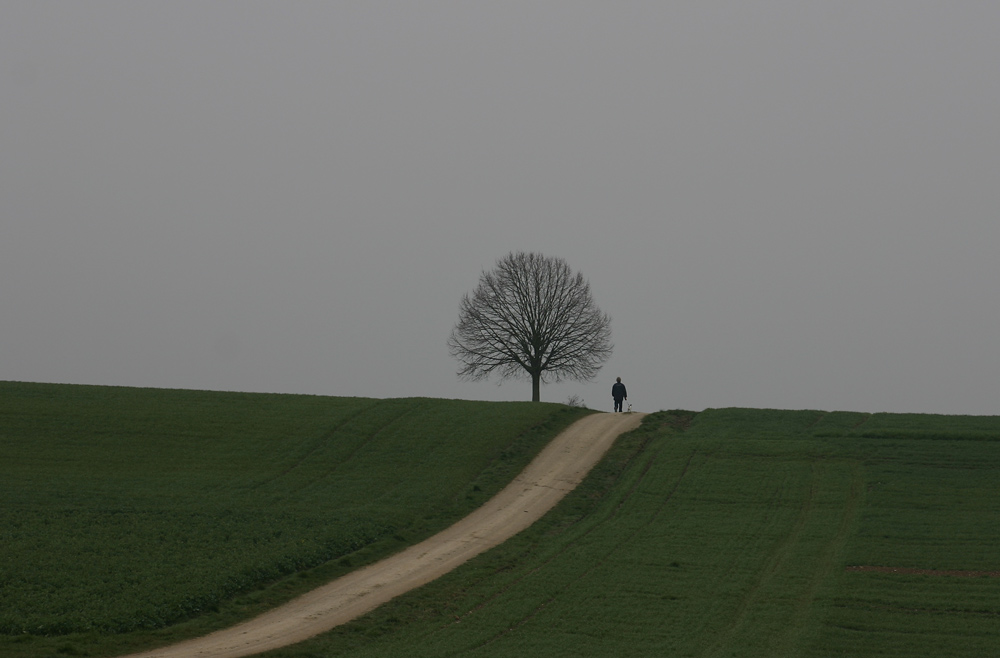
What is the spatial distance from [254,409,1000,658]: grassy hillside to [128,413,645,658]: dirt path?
2.31 ft

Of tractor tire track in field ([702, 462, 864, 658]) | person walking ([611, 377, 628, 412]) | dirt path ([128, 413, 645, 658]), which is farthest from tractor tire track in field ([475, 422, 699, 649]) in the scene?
person walking ([611, 377, 628, 412])

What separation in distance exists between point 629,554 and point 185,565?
1246 centimetres

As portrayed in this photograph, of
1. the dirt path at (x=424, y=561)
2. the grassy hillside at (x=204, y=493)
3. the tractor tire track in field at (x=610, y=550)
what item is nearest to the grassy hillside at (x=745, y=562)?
the tractor tire track in field at (x=610, y=550)

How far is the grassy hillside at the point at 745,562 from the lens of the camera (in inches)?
753

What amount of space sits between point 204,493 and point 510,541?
11.8 m

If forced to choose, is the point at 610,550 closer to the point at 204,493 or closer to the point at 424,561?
the point at 424,561

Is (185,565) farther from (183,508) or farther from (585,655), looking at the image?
(585,655)

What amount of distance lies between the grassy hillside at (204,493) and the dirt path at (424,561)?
0.67 m

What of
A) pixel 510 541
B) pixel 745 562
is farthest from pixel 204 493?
pixel 745 562

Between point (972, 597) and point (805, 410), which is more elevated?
point (805, 410)

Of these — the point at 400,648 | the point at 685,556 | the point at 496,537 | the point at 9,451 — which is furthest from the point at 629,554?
the point at 9,451

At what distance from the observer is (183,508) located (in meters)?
28.6

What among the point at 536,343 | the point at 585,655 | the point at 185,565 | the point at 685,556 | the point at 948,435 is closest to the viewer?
the point at 585,655

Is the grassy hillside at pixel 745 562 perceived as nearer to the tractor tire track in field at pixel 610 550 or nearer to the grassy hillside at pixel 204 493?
the tractor tire track in field at pixel 610 550
